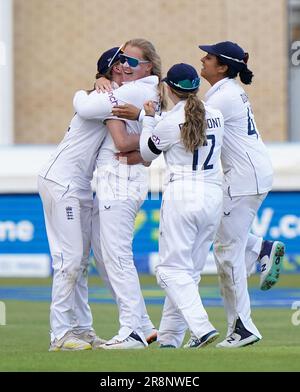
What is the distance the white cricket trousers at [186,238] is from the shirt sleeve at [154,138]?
0.30 metres

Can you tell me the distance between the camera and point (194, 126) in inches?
427

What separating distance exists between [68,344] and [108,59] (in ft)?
7.82

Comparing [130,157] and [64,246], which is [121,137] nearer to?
[130,157]

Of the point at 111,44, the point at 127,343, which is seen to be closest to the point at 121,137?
the point at 127,343

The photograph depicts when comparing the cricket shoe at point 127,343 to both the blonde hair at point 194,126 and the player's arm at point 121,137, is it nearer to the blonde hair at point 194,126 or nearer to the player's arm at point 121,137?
the player's arm at point 121,137

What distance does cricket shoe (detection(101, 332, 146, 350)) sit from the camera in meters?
11.2

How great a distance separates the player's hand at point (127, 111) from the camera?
11.2 metres

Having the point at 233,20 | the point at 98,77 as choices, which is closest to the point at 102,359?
the point at 98,77

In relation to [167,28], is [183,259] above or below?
below

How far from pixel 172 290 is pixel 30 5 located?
19837 millimetres

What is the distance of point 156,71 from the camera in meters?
11.6
